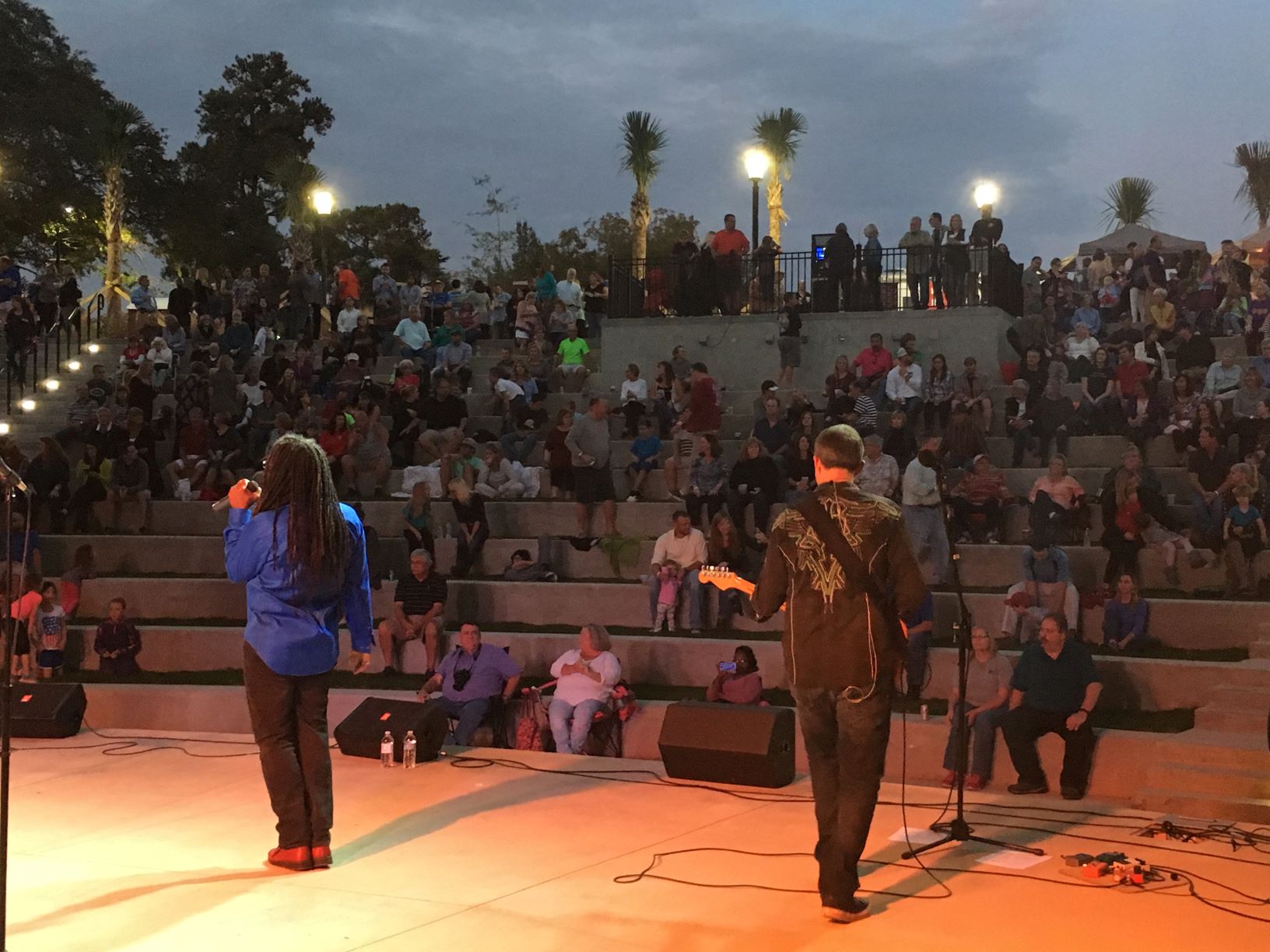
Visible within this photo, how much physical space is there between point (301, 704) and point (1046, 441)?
34.4 ft

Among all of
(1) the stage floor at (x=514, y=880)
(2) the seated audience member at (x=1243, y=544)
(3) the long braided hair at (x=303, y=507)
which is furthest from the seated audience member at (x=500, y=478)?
(3) the long braided hair at (x=303, y=507)

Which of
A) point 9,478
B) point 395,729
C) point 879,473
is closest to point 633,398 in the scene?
point 879,473

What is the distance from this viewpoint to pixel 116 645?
12.6 metres

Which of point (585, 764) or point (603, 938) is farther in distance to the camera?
point (585, 764)

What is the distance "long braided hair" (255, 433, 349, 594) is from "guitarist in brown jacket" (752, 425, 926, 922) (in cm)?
185

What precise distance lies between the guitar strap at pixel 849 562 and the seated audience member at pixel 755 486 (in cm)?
809

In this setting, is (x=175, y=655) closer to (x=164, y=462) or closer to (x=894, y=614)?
(x=164, y=462)

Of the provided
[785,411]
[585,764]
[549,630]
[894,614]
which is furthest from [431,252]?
[894,614]

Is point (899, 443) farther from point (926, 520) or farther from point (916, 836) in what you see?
point (916, 836)

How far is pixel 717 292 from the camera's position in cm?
1930

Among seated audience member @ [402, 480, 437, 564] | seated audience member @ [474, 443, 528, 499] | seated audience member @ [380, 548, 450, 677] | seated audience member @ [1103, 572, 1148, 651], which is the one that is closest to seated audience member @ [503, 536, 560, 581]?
seated audience member @ [402, 480, 437, 564]

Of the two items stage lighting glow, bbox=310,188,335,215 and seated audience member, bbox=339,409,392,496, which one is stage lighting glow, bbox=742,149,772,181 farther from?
stage lighting glow, bbox=310,188,335,215

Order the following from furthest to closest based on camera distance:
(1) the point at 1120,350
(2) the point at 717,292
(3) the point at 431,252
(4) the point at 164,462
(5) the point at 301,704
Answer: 1. (3) the point at 431,252
2. (2) the point at 717,292
3. (4) the point at 164,462
4. (1) the point at 1120,350
5. (5) the point at 301,704

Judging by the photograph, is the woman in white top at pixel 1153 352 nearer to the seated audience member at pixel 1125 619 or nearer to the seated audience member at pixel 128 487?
the seated audience member at pixel 1125 619
